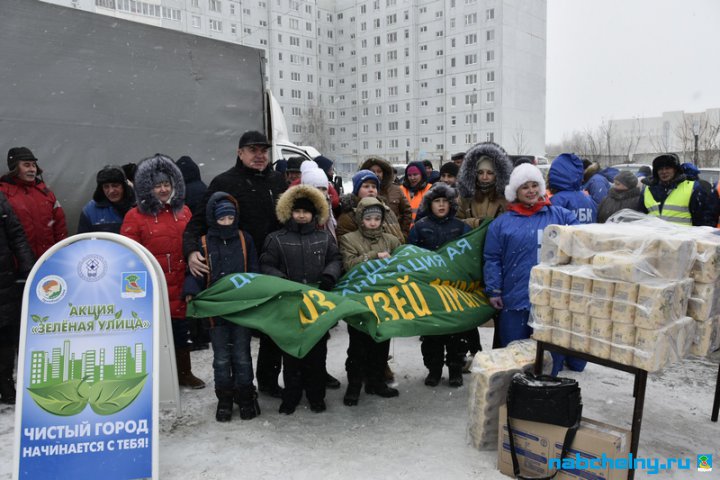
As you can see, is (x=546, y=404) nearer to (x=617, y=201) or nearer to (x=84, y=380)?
(x=84, y=380)

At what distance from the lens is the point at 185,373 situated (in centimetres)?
500

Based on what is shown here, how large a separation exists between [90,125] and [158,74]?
43.1 inches

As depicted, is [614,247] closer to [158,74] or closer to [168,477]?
[168,477]

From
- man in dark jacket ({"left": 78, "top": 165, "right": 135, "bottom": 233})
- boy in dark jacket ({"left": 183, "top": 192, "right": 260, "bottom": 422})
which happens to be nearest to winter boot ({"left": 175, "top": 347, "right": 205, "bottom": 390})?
boy in dark jacket ({"left": 183, "top": 192, "right": 260, "bottom": 422})

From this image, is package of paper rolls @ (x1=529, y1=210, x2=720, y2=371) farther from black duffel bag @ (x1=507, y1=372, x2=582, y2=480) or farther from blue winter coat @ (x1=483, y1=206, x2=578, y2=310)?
blue winter coat @ (x1=483, y1=206, x2=578, y2=310)

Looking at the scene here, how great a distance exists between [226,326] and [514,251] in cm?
243

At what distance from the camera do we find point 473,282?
4762 millimetres

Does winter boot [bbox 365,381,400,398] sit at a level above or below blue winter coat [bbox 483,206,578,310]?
below

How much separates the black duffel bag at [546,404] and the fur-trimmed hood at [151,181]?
10.8 ft

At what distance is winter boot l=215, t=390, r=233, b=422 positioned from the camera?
425cm

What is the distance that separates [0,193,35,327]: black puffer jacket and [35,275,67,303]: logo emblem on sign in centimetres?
157

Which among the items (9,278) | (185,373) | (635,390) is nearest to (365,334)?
(185,373)

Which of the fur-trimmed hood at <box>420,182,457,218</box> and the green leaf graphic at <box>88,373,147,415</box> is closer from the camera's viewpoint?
the green leaf graphic at <box>88,373,147,415</box>

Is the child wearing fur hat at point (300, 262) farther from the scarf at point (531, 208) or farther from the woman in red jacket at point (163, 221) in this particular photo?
the scarf at point (531, 208)
